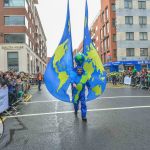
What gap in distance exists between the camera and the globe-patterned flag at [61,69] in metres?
9.53

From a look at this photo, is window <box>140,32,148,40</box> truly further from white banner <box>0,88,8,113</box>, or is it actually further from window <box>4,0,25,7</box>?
white banner <box>0,88,8,113</box>

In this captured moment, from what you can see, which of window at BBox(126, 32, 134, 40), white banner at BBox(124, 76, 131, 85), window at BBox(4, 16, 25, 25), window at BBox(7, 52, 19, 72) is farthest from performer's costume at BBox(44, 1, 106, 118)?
window at BBox(126, 32, 134, 40)

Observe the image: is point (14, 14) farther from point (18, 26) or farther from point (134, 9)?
point (134, 9)

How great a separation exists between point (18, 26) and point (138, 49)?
2273 cm

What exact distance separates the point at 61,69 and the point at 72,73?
527 mm

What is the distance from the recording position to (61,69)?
9.70 metres

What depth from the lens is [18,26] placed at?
49.8 metres

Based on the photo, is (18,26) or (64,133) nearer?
(64,133)

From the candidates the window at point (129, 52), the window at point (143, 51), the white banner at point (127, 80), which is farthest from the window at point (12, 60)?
the window at point (143, 51)

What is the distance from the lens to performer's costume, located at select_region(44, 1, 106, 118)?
9.36m

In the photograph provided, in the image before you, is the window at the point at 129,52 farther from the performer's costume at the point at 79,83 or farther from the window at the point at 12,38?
the performer's costume at the point at 79,83

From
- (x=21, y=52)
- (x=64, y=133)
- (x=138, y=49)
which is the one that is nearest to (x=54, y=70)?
(x=64, y=133)

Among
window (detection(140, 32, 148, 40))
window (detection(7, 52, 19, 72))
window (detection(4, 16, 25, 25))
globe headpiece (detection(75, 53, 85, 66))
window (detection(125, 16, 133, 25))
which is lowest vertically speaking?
globe headpiece (detection(75, 53, 85, 66))

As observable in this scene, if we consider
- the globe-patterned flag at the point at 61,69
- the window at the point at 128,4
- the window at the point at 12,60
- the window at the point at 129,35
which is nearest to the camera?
the globe-patterned flag at the point at 61,69
